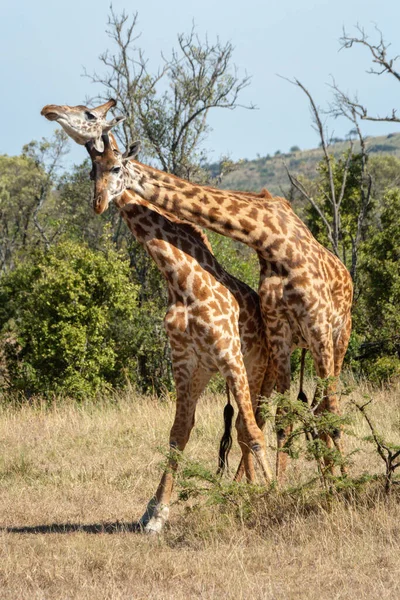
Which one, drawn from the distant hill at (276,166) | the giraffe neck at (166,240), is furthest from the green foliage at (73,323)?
→ the distant hill at (276,166)

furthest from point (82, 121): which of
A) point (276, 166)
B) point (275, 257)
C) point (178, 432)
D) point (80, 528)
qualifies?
point (276, 166)

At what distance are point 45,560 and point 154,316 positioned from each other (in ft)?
35.0

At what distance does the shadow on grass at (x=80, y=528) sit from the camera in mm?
7336

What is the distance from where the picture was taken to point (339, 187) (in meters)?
20.8

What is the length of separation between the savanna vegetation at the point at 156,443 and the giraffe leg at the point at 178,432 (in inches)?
6.2

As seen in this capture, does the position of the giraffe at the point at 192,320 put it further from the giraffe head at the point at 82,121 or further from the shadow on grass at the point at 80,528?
the shadow on grass at the point at 80,528

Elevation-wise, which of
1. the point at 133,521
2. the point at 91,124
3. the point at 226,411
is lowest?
the point at 133,521

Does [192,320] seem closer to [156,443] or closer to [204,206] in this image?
[204,206]

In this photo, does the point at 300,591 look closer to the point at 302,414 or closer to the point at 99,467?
the point at 302,414

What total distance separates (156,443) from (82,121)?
15.2ft

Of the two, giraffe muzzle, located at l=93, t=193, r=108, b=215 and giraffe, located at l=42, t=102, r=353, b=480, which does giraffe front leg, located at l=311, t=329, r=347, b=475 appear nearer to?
giraffe, located at l=42, t=102, r=353, b=480

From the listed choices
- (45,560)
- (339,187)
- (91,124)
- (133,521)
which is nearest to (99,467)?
(133,521)

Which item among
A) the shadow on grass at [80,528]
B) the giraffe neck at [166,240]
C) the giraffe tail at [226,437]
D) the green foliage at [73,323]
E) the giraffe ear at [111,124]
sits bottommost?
the shadow on grass at [80,528]

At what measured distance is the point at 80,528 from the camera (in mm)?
7473
